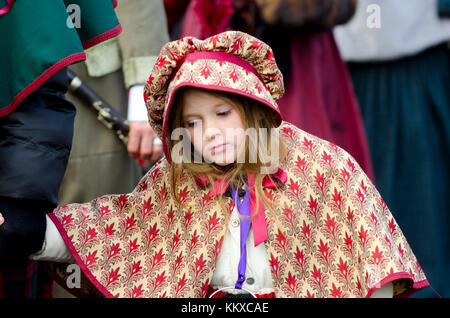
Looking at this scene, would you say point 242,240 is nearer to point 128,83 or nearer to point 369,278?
point 369,278

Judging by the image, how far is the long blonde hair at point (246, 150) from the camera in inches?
73.8

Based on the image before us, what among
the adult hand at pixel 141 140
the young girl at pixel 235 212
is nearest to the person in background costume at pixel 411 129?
the adult hand at pixel 141 140

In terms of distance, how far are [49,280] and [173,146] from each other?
26.5 inches

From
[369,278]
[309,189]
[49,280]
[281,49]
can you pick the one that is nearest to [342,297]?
[369,278]

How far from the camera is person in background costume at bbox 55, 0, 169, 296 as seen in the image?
7.58 ft

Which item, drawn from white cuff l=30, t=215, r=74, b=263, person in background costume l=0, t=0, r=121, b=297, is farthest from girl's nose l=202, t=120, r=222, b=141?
white cuff l=30, t=215, r=74, b=263

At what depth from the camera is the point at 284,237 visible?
5.98 feet

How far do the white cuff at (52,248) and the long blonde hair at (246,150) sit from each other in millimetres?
329

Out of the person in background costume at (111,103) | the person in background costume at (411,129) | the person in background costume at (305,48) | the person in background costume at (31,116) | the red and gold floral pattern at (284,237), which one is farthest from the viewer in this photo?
the person in background costume at (411,129)

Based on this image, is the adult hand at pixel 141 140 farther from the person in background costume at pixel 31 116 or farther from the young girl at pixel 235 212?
the person in background costume at pixel 31 116

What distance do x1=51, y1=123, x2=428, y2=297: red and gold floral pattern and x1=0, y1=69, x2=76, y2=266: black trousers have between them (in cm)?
17

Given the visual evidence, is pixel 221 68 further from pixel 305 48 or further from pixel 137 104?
pixel 305 48

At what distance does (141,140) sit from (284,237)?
0.74 m

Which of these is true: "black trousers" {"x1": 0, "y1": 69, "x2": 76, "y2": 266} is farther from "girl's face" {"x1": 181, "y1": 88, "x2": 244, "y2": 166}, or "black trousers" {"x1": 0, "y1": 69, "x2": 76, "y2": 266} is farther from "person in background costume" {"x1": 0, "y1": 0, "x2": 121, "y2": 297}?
"girl's face" {"x1": 181, "y1": 88, "x2": 244, "y2": 166}
